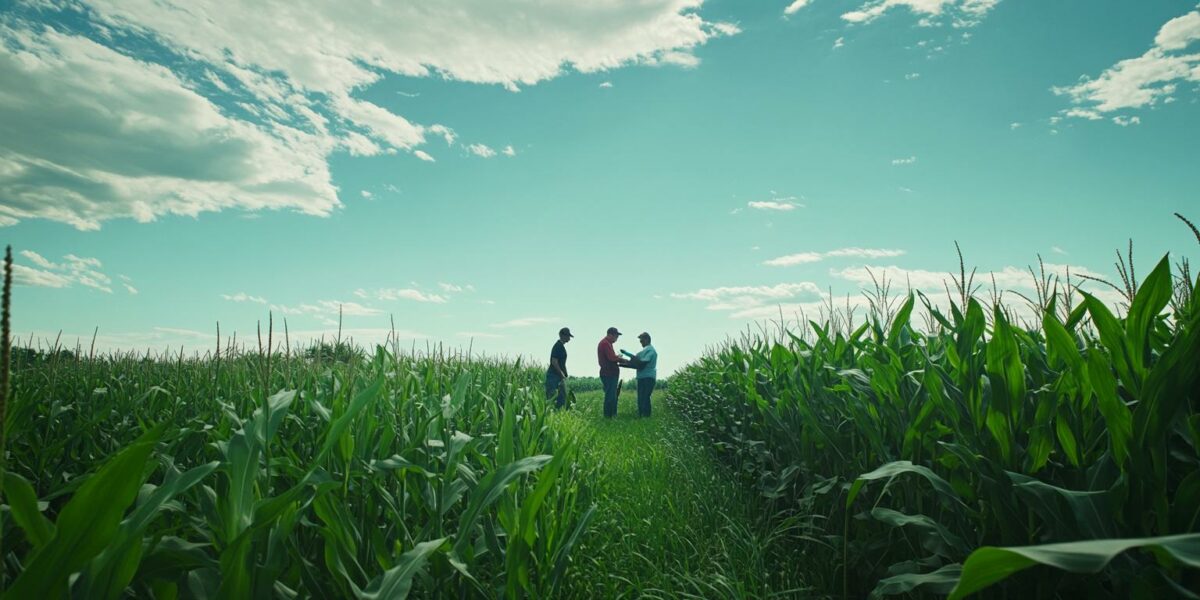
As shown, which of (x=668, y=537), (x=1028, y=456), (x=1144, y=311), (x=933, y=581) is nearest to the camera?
(x=933, y=581)

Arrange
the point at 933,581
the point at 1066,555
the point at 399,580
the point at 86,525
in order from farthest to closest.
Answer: the point at 933,581 → the point at 399,580 → the point at 86,525 → the point at 1066,555

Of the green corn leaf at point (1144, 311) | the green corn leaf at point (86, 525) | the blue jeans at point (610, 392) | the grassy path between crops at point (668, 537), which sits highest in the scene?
the green corn leaf at point (1144, 311)

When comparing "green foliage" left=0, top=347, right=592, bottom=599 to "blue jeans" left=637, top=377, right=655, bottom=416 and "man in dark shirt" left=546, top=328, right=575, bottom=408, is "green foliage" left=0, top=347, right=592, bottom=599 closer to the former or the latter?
"man in dark shirt" left=546, top=328, right=575, bottom=408

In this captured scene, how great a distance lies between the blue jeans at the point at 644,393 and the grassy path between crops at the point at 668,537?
6.49m

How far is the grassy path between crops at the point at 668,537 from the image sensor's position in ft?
12.1

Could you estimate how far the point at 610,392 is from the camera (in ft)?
49.7

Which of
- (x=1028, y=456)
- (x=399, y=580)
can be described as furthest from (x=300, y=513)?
(x=1028, y=456)

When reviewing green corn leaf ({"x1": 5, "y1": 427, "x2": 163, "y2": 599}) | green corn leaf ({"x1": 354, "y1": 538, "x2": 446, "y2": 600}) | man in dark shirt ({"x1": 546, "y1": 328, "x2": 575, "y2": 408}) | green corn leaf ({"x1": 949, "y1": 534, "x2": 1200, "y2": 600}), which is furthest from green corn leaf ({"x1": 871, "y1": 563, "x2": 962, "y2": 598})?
man in dark shirt ({"x1": 546, "y1": 328, "x2": 575, "y2": 408})

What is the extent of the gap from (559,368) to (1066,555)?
12662mm

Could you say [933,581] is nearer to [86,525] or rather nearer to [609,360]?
[86,525]

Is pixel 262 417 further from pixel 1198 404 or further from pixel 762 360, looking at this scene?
pixel 762 360

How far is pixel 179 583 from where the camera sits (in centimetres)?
218

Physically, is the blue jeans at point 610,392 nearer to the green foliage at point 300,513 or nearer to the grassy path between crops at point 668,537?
the grassy path between crops at point 668,537

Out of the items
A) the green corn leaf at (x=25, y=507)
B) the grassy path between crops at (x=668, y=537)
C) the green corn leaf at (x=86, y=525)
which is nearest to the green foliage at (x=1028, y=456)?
the grassy path between crops at (x=668, y=537)
